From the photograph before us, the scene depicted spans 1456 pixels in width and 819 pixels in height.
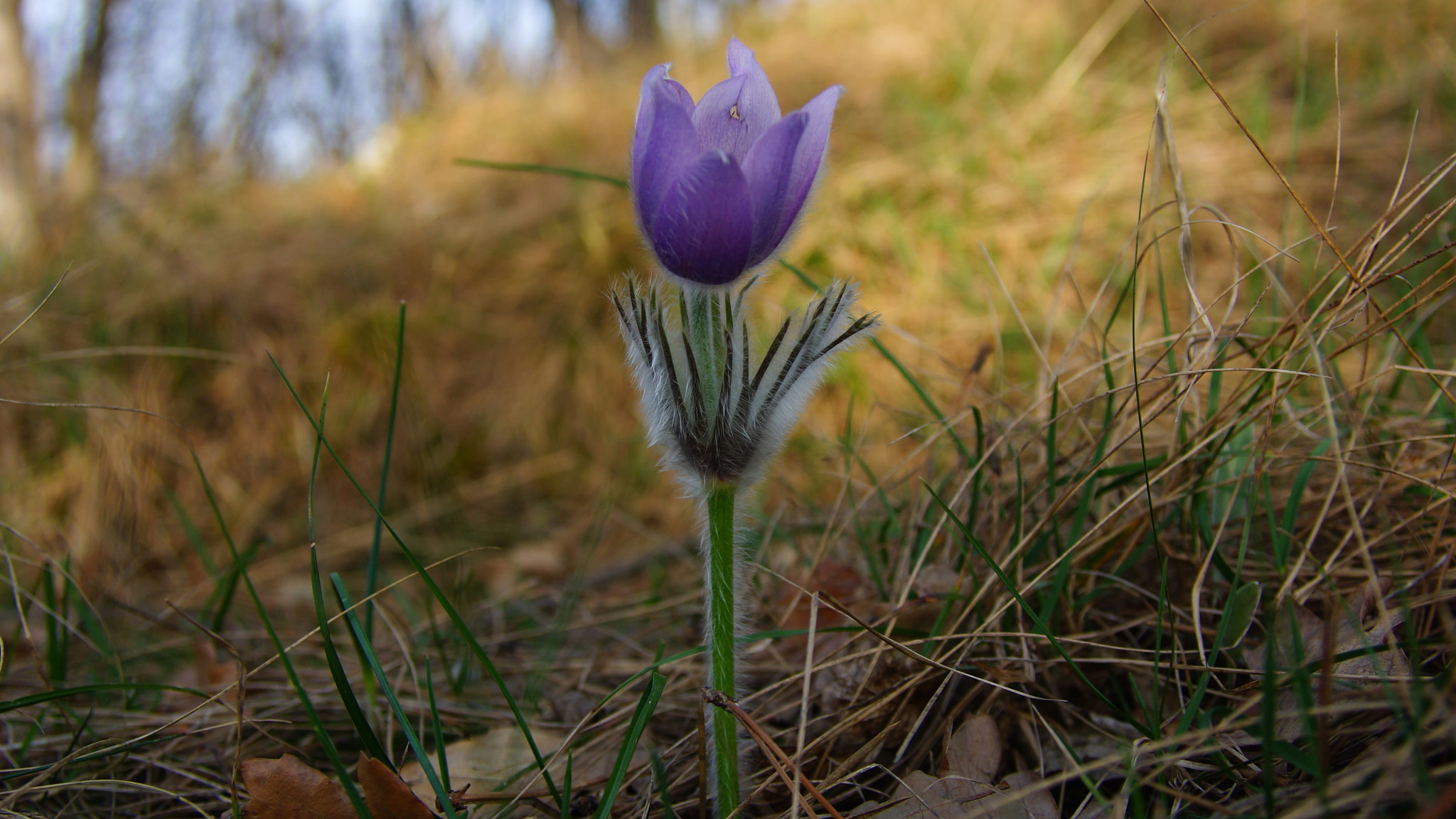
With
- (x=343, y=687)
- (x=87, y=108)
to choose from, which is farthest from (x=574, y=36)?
(x=343, y=687)

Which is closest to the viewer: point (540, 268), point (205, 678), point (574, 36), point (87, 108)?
point (205, 678)

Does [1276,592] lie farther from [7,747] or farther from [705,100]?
[7,747]

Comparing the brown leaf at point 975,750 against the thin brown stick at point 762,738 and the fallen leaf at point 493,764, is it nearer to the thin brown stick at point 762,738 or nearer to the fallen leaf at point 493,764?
the thin brown stick at point 762,738

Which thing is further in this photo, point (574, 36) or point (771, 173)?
point (574, 36)

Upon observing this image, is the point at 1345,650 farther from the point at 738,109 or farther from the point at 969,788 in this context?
the point at 738,109

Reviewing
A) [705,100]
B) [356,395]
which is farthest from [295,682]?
[356,395]

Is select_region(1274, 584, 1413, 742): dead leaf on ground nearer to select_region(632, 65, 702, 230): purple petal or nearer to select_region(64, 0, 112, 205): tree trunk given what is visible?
select_region(632, 65, 702, 230): purple petal
